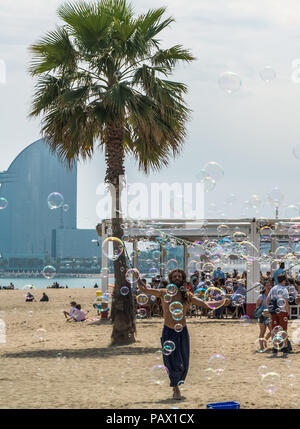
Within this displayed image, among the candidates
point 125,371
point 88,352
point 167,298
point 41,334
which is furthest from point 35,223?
point 167,298

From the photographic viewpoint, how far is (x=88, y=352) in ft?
44.9

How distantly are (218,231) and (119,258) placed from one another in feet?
19.7

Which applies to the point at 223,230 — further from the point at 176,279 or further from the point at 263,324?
the point at 176,279

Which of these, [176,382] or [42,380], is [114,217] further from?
[176,382]

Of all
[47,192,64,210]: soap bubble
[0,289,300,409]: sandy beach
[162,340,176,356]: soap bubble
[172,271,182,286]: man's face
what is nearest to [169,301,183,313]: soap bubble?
[172,271,182,286]: man's face

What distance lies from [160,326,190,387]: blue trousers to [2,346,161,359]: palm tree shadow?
457cm

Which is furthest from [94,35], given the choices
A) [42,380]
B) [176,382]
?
[176,382]

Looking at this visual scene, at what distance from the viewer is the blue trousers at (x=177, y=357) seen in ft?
27.8

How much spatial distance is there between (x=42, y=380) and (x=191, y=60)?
8.03 meters

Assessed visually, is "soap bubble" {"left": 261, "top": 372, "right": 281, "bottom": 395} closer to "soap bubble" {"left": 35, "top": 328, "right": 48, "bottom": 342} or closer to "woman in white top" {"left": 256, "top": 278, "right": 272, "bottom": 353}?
"woman in white top" {"left": 256, "top": 278, "right": 272, "bottom": 353}

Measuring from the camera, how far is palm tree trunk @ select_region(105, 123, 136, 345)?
592 inches

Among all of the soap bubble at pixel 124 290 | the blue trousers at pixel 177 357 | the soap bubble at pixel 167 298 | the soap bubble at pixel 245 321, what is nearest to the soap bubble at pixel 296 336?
the soap bubble at pixel 245 321

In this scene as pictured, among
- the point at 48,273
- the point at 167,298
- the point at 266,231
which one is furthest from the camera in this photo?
the point at 266,231

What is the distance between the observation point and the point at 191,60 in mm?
15727
